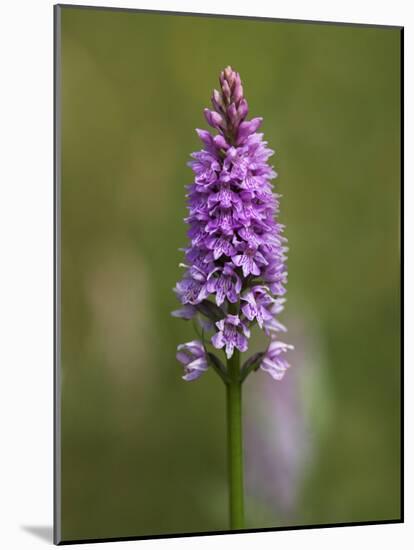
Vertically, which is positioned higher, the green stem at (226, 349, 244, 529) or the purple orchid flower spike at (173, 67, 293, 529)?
the purple orchid flower spike at (173, 67, 293, 529)

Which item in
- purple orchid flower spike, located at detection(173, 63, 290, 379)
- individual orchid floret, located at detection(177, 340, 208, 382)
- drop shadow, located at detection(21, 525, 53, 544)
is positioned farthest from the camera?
drop shadow, located at detection(21, 525, 53, 544)

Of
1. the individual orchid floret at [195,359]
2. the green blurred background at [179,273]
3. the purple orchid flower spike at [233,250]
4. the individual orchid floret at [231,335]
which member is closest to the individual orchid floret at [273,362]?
the purple orchid flower spike at [233,250]

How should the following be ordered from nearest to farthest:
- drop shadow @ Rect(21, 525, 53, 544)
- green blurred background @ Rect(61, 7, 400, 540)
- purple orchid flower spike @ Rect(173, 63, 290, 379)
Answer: purple orchid flower spike @ Rect(173, 63, 290, 379) → drop shadow @ Rect(21, 525, 53, 544) → green blurred background @ Rect(61, 7, 400, 540)

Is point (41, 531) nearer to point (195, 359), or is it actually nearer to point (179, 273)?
point (195, 359)

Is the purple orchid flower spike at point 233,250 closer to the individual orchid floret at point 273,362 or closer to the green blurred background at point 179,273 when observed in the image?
the individual orchid floret at point 273,362

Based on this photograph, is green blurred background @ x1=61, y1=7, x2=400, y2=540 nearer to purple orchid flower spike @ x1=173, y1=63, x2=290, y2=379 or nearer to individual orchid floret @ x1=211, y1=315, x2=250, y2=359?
purple orchid flower spike @ x1=173, y1=63, x2=290, y2=379

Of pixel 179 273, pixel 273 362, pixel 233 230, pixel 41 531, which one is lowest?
pixel 41 531

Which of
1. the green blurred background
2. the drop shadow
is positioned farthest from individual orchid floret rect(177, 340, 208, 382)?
the drop shadow

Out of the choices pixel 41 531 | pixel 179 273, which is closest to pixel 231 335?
pixel 179 273

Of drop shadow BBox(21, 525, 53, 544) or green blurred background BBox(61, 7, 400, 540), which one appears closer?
drop shadow BBox(21, 525, 53, 544)

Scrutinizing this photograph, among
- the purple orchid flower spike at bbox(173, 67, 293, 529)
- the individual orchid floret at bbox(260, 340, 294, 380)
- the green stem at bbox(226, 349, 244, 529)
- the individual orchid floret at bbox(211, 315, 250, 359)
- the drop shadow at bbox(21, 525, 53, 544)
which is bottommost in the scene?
the drop shadow at bbox(21, 525, 53, 544)
